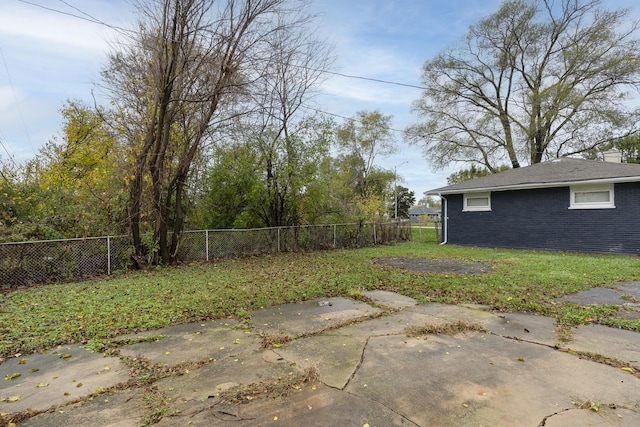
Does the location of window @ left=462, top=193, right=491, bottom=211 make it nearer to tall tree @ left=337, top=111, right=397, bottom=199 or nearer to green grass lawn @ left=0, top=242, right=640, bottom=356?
green grass lawn @ left=0, top=242, right=640, bottom=356

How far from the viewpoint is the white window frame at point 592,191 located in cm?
1045

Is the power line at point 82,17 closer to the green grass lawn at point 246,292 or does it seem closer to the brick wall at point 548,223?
the green grass lawn at point 246,292

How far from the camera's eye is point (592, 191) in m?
10.8

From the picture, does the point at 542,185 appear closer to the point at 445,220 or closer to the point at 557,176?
the point at 557,176

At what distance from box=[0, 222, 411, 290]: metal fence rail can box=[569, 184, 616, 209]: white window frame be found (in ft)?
20.2

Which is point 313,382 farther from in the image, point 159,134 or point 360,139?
point 360,139

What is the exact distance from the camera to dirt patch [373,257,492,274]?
7.87 metres

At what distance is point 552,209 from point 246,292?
11049 mm

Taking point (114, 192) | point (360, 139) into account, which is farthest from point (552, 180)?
point (360, 139)

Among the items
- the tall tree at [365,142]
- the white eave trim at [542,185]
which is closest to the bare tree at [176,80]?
the white eave trim at [542,185]

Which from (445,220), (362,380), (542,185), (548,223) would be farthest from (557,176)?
(362,380)

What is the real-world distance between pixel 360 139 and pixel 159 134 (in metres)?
28.5

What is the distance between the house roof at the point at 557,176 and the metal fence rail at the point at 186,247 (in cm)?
362

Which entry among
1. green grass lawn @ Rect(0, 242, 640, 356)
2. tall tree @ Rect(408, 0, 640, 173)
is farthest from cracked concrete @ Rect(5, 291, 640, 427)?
tall tree @ Rect(408, 0, 640, 173)
